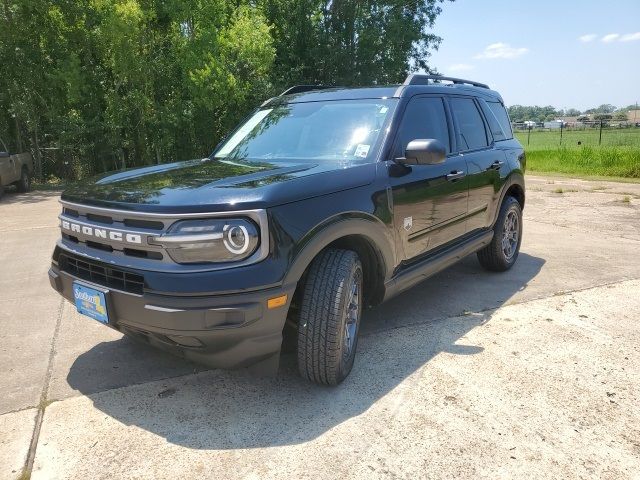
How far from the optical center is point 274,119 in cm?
406

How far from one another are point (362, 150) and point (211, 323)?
63.0 inches

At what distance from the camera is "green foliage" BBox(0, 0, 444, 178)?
15.5 meters

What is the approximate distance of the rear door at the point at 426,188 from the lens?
338 cm

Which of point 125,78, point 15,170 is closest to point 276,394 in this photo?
point 15,170

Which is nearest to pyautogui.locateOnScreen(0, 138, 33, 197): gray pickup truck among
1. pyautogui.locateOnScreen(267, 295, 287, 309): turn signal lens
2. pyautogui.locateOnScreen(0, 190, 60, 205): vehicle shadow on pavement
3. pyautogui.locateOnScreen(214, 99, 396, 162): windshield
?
pyautogui.locateOnScreen(0, 190, 60, 205): vehicle shadow on pavement

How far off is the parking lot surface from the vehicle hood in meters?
1.14

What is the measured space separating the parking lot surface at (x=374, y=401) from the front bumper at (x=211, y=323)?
16.2 inches

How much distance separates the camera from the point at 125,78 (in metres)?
16.2

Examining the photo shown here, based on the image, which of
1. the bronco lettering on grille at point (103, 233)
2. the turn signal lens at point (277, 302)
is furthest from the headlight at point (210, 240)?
the turn signal lens at point (277, 302)

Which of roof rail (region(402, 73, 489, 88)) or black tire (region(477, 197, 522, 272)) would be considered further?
black tire (region(477, 197, 522, 272))

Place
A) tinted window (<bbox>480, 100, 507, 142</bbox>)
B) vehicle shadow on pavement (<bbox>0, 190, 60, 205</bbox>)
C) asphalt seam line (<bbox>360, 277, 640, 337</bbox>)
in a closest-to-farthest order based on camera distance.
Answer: asphalt seam line (<bbox>360, 277, 640, 337</bbox>), tinted window (<bbox>480, 100, 507, 142</bbox>), vehicle shadow on pavement (<bbox>0, 190, 60, 205</bbox>)

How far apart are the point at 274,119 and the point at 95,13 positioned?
15.2 metres

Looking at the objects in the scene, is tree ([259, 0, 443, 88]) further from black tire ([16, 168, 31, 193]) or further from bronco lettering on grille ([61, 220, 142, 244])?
bronco lettering on grille ([61, 220, 142, 244])

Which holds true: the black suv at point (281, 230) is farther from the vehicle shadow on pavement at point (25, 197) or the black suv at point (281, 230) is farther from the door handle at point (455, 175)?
the vehicle shadow on pavement at point (25, 197)
